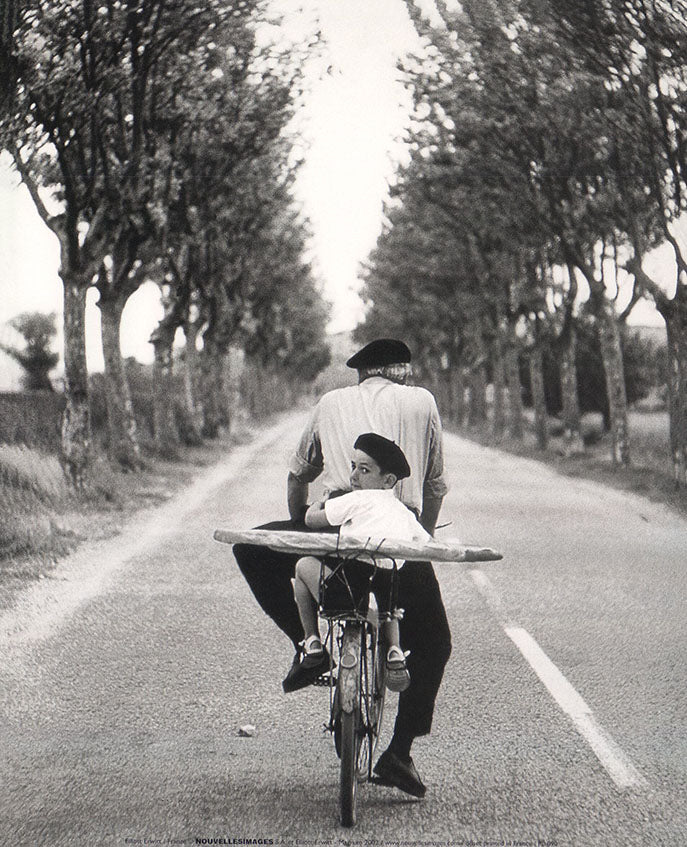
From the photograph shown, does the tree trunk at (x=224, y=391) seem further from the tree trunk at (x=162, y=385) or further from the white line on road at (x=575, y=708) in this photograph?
the white line on road at (x=575, y=708)

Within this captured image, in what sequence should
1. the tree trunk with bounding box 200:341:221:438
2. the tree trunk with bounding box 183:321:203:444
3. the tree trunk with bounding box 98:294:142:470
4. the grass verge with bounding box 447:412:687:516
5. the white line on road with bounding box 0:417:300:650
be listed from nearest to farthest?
the white line on road with bounding box 0:417:300:650 < the grass verge with bounding box 447:412:687:516 < the tree trunk with bounding box 98:294:142:470 < the tree trunk with bounding box 183:321:203:444 < the tree trunk with bounding box 200:341:221:438

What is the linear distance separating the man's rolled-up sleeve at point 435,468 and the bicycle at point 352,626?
21.4 inches

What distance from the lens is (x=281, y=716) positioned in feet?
19.5

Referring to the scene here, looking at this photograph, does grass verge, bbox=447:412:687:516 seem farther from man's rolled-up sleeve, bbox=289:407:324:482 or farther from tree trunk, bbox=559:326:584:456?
man's rolled-up sleeve, bbox=289:407:324:482

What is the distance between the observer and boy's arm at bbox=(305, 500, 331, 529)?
4606 mm

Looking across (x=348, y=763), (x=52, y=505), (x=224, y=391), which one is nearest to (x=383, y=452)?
(x=348, y=763)

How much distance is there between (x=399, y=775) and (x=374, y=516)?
3.45 ft

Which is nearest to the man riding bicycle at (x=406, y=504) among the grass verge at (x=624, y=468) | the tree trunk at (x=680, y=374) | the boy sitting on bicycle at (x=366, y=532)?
the boy sitting on bicycle at (x=366, y=532)

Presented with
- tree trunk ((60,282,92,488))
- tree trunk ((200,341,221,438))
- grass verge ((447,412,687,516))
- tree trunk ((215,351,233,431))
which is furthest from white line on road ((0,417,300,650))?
tree trunk ((215,351,233,431))

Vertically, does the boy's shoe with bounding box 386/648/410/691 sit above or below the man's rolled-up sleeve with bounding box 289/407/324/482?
below

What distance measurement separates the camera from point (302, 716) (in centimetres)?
596

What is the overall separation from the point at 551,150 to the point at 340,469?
20.9m

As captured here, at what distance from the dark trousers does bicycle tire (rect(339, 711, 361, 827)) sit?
1.68 feet

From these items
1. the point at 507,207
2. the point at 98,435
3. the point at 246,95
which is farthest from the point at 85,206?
the point at 507,207
